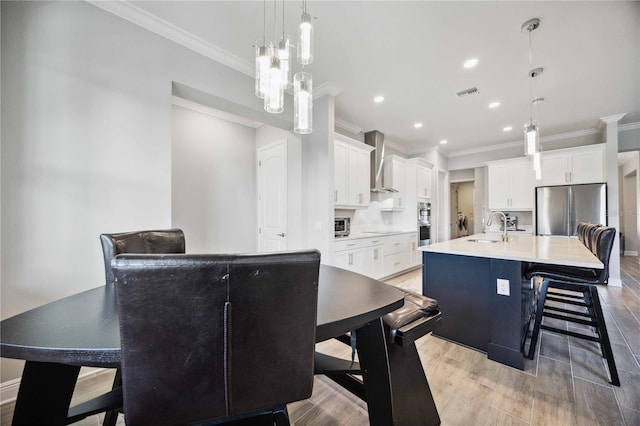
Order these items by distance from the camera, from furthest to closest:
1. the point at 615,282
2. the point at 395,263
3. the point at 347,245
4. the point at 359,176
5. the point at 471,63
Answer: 1. the point at 395,263
2. the point at 359,176
3. the point at 615,282
4. the point at 347,245
5. the point at 471,63

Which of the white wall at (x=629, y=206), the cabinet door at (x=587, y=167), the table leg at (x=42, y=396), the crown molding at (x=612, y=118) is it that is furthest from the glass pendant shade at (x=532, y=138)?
the white wall at (x=629, y=206)

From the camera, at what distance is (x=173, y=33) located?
6.99ft

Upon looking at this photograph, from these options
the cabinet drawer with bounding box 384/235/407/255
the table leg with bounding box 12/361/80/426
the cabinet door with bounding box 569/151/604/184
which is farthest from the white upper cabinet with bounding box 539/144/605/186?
the table leg with bounding box 12/361/80/426

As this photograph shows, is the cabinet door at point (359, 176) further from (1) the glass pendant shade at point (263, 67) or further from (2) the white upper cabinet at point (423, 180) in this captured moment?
(1) the glass pendant shade at point (263, 67)

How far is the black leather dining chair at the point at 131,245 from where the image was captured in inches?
50.1

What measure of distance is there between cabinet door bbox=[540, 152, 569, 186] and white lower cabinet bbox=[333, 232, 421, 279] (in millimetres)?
2597

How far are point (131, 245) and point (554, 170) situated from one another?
634cm

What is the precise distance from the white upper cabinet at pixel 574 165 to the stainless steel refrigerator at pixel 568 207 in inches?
5.4

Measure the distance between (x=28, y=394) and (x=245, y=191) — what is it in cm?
342

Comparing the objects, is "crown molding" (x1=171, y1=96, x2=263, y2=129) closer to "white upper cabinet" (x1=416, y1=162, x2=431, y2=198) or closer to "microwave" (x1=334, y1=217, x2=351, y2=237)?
"microwave" (x1=334, y1=217, x2=351, y2=237)

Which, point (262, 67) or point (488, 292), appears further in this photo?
point (488, 292)

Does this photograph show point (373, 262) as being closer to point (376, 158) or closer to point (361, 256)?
point (361, 256)

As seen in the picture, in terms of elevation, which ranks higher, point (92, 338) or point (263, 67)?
point (263, 67)

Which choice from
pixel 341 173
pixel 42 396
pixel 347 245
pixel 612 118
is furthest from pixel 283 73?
pixel 612 118
